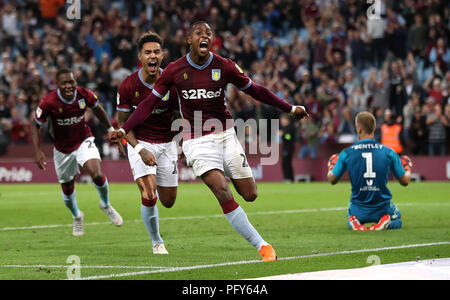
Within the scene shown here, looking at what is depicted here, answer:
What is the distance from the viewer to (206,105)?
9.12 m

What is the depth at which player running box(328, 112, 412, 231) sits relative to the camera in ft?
39.5

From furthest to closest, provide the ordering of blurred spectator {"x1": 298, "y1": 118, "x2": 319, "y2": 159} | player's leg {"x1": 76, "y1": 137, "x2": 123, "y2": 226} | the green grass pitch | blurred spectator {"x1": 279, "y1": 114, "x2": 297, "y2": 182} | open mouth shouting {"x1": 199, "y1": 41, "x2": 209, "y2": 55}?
blurred spectator {"x1": 298, "y1": 118, "x2": 319, "y2": 159}
blurred spectator {"x1": 279, "y1": 114, "x2": 297, "y2": 182}
player's leg {"x1": 76, "y1": 137, "x2": 123, "y2": 226}
open mouth shouting {"x1": 199, "y1": 41, "x2": 209, "y2": 55}
the green grass pitch

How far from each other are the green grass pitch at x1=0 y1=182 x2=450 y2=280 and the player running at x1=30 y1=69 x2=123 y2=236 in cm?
57

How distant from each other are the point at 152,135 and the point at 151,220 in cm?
112

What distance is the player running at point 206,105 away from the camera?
8992 millimetres

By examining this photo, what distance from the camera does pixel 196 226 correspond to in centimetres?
1352

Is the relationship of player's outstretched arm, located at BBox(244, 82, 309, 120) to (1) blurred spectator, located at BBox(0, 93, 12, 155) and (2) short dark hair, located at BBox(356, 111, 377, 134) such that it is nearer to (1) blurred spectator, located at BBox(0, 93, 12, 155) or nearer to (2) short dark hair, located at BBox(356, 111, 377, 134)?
(2) short dark hair, located at BBox(356, 111, 377, 134)

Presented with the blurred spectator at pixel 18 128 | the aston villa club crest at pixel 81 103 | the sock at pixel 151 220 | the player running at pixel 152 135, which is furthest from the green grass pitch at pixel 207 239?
the blurred spectator at pixel 18 128

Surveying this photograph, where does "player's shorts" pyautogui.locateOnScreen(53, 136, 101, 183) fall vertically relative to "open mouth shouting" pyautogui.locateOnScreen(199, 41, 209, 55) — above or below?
below

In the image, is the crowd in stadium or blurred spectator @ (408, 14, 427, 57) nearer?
the crowd in stadium

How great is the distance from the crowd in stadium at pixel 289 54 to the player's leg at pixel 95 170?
12723 mm

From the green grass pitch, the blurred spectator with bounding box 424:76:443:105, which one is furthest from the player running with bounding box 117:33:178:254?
the blurred spectator with bounding box 424:76:443:105
